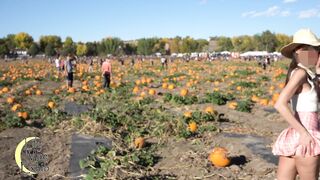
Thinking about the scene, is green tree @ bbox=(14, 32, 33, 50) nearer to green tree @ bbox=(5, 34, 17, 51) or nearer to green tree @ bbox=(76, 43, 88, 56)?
green tree @ bbox=(5, 34, 17, 51)

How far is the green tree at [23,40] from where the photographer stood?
14300 cm

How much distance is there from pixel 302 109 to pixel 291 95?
28 cm

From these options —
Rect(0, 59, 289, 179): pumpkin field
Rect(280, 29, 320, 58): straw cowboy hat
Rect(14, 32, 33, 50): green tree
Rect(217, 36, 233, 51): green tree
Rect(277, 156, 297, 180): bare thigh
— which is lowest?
Rect(0, 59, 289, 179): pumpkin field

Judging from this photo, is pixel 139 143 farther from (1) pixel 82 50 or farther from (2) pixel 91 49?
(2) pixel 91 49

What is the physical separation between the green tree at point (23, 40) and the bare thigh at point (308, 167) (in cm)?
14752

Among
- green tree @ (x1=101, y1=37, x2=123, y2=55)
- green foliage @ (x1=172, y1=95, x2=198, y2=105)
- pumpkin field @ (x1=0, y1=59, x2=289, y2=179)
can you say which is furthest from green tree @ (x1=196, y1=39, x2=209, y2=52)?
pumpkin field @ (x1=0, y1=59, x2=289, y2=179)

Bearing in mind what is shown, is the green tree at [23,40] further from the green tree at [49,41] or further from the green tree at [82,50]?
the green tree at [82,50]

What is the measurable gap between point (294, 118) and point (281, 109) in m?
0.14

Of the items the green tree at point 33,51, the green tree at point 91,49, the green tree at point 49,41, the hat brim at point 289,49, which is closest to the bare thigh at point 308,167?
the hat brim at point 289,49

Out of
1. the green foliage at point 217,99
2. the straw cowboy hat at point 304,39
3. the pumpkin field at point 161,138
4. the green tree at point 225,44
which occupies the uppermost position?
the green tree at point 225,44

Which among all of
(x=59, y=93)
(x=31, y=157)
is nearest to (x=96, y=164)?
(x=31, y=157)

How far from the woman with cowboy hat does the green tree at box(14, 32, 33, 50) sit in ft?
484

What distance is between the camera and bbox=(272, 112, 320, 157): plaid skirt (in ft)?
12.5

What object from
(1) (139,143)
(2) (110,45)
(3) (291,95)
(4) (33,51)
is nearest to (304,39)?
(3) (291,95)
